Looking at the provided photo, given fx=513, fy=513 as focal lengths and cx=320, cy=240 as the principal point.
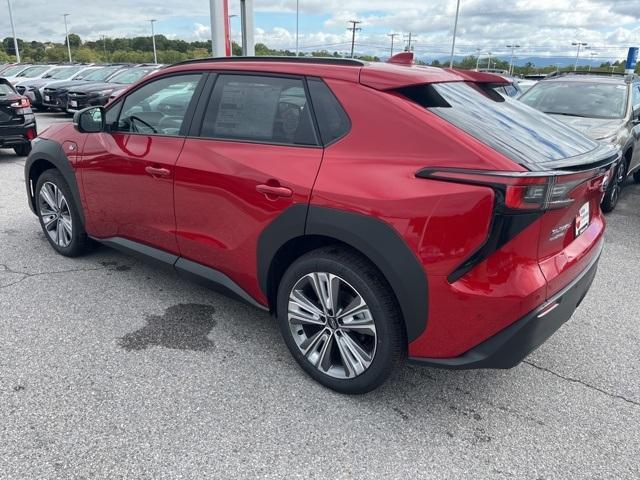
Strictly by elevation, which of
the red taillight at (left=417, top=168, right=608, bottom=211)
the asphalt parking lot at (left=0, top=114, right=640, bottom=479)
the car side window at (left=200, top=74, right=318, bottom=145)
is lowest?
the asphalt parking lot at (left=0, top=114, right=640, bottom=479)

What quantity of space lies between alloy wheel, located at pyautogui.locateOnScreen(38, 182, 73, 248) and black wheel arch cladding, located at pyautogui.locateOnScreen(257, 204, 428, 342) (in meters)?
2.75

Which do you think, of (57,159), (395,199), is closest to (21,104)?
(57,159)

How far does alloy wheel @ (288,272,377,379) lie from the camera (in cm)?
257

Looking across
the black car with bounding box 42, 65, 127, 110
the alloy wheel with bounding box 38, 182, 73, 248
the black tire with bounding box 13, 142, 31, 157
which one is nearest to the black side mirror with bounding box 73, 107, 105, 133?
the alloy wheel with bounding box 38, 182, 73, 248

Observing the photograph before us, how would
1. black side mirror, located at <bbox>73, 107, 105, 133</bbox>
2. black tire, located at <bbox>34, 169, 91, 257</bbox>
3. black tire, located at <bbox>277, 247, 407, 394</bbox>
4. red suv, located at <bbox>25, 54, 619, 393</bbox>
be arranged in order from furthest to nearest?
1. black tire, located at <bbox>34, 169, 91, 257</bbox>
2. black side mirror, located at <bbox>73, 107, 105, 133</bbox>
3. black tire, located at <bbox>277, 247, 407, 394</bbox>
4. red suv, located at <bbox>25, 54, 619, 393</bbox>

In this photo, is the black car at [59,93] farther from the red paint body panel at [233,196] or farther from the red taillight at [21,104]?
the red paint body panel at [233,196]

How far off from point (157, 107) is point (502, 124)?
7.60ft

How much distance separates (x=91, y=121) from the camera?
12.8 ft

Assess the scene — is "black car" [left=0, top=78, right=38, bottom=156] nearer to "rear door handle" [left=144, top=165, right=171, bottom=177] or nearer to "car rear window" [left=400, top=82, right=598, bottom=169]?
"rear door handle" [left=144, top=165, right=171, bottom=177]

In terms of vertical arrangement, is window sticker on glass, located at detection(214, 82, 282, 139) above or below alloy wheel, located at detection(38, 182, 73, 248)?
above

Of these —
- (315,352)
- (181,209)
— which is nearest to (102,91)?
(181,209)

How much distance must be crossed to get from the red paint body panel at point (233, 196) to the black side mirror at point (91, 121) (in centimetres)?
112

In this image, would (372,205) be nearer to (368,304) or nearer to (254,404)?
(368,304)

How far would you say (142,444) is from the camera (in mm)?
2346
